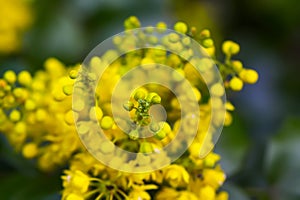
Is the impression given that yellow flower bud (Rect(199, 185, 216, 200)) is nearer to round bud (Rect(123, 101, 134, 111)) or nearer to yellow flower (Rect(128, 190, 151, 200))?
yellow flower (Rect(128, 190, 151, 200))

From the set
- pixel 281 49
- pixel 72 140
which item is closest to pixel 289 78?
pixel 281 49

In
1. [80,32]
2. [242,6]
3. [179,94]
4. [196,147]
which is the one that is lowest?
[196,147]

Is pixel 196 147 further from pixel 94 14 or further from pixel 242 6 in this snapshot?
pixel 242 6

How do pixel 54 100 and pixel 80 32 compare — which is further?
pixel 80 32

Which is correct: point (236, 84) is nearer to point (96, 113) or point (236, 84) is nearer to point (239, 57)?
point (96, 113)

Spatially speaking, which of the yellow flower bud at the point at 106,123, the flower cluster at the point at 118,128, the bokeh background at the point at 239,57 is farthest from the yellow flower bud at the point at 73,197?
the bokeh background at the point at 239,57

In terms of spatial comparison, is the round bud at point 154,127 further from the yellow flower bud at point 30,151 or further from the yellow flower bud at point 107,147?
the yellow flower bud at point 30,151
